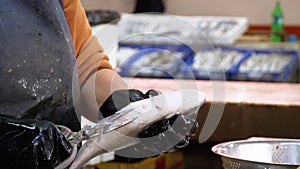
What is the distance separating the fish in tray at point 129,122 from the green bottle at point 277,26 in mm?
4038

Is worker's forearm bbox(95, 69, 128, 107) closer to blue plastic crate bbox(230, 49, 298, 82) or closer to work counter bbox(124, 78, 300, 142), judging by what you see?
work counter bbox(124, 78, 300, 142)

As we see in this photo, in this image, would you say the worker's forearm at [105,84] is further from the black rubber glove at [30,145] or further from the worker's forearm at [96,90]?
the black rubber glove at [30,145]

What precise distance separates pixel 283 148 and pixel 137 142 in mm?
426

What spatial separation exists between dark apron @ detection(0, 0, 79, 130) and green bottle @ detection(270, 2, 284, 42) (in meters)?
3.93

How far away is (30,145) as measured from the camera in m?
1.16

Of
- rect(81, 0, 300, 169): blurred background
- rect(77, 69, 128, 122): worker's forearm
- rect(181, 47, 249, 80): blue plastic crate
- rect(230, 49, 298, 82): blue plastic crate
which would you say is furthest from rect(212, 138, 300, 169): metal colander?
rect(230, 49, 298, 82): blue plastic crate

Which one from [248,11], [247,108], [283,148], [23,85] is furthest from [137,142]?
[248,11]

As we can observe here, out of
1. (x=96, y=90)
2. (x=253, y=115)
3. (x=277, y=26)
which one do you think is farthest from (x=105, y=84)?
(x=277, y=26)

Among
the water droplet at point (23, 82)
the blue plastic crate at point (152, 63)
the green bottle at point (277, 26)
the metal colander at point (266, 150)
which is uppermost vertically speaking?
the water droplet at point (23, 82)

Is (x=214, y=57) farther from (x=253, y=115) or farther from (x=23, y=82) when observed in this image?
(x=23, y=82)

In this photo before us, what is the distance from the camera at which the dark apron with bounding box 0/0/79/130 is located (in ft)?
4.58

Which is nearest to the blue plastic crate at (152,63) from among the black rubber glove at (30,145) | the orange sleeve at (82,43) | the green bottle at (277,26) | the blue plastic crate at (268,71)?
the blue plastic crate at (268,71)

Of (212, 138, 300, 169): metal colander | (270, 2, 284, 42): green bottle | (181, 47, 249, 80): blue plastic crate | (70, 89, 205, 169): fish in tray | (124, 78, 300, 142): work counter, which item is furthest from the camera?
→ (270, 2, 284, 42): green bottle

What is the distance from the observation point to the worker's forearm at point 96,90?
5.51 feet
